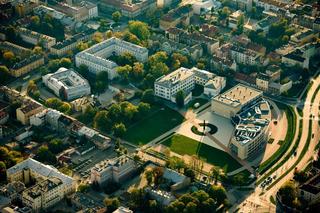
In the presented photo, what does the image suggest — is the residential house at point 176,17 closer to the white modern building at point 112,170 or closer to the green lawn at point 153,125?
the green lawn at point 153,125

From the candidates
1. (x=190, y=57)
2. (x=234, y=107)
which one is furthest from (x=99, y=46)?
(x=234, y=107)

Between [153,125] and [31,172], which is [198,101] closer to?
[153,125]

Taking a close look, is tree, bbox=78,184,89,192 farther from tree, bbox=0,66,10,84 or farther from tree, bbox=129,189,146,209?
tree, bbox=0,66,10,84

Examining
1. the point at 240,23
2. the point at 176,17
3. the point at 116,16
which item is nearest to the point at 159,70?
the point at 176,17

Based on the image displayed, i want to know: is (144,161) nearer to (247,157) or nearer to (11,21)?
(247,157)

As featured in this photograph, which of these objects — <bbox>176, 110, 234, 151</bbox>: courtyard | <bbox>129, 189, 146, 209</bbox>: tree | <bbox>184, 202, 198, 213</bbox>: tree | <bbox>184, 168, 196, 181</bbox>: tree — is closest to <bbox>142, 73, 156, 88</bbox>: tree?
<bbox>176, 110, 234, 151</bbox>: courtyard

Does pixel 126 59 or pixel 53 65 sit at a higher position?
pixel 126 59
